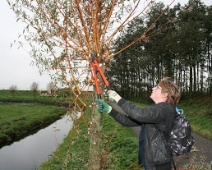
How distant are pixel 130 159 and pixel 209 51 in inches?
1705

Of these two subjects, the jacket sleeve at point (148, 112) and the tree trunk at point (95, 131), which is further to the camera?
the tree trunk at point (95, 131)

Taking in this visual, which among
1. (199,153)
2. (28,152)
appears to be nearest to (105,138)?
(199,153)

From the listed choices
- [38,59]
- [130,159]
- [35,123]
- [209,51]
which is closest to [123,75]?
[209,51]

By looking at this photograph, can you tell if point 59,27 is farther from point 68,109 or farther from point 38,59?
point 68,109

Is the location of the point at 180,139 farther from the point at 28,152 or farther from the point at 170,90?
the point at 28,152

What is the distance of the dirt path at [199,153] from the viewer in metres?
13.0

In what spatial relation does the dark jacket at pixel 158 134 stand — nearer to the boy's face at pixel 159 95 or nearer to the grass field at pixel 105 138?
the boy's face at pixel 159 95

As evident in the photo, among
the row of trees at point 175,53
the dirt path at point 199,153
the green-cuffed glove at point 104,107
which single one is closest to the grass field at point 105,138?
the green-cuffed glove at point 104,107

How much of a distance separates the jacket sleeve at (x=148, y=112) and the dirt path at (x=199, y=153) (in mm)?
6697

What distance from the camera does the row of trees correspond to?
1754 inches

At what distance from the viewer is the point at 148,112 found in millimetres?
4773

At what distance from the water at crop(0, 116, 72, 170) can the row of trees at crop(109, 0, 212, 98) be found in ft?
27.7

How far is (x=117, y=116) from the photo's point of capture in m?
5.60

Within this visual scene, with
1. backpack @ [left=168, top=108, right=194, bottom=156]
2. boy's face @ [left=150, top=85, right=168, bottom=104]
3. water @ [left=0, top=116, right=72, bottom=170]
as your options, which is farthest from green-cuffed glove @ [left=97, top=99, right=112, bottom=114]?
water @ [left=0, top=116, right=72, bottom=170]
